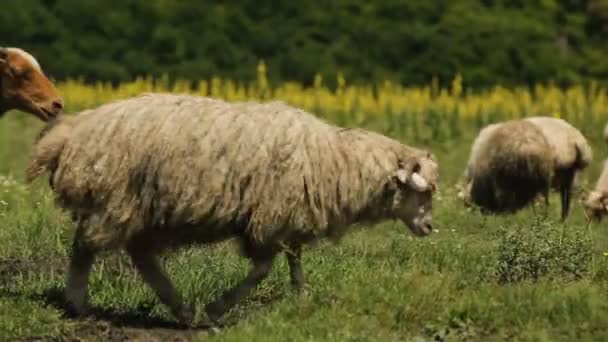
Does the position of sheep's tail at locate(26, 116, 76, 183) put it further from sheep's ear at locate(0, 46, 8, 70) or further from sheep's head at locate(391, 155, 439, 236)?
sheep's head at locate(391, 155, 439, 236)

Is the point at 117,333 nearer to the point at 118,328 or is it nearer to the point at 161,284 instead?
the point at 118,328

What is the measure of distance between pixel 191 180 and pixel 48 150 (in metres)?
0.89

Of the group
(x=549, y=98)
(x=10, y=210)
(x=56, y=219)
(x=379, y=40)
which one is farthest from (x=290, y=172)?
(x=379, y=40)

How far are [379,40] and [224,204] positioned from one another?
14.6 meters

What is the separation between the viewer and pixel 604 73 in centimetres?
2262

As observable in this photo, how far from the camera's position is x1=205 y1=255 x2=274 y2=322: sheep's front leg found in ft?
27.8

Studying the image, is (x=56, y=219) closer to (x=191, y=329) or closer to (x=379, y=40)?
(x=191, y=329)

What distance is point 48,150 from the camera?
835cm

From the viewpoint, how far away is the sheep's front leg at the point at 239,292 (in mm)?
8477

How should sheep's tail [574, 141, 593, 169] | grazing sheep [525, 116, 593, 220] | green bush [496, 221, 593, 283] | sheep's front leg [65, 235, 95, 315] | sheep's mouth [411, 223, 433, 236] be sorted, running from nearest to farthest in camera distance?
1. sheep's front leg [65, 235, 95, 315]
2. green bush [496, 221, 593, 283]
3. sheep's mouth [411, 223, 433, 236]
4. grazing sheep [525, 116, 593, 220]
5. sheep's tail [574, 141, 593, 169]

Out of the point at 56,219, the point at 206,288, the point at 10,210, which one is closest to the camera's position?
the point at 206,288

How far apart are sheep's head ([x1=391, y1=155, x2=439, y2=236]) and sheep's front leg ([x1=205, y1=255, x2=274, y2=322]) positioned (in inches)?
40.9

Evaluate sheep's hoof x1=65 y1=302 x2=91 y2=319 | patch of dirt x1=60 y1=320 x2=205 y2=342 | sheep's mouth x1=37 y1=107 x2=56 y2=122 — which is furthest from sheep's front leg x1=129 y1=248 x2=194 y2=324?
sheep's mouth x1=37 y1=107 x2=56 y2=122

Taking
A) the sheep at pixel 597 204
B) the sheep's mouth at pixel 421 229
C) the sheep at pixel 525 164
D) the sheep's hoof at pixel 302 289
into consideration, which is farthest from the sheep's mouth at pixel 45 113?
the sheep at pixel 525 164
